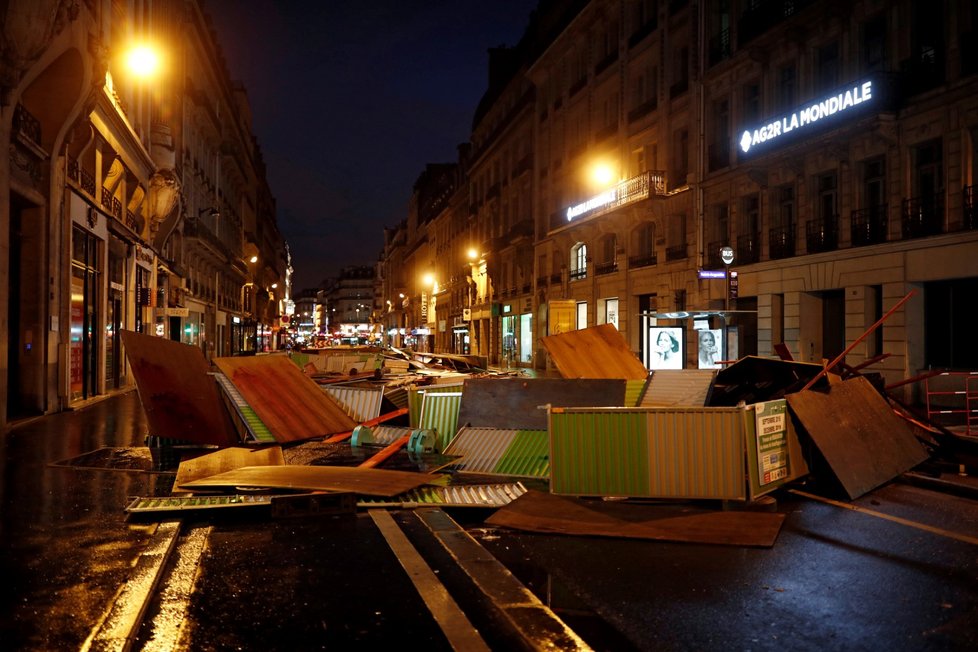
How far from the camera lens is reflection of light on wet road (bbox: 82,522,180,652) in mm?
3865

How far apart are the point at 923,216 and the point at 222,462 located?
1848cm

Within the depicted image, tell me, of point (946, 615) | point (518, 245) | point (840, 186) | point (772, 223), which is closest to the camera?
point (946, 615)

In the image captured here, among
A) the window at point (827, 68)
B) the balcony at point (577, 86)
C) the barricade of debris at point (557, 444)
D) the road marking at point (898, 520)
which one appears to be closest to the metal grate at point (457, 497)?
the barricade of debris at point (557, 444)

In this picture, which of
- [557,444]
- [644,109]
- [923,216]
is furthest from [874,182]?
[557,444]

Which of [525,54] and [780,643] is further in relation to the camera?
[525,54]

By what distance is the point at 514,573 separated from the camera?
17.4ft

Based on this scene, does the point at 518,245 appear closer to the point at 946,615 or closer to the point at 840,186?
the point at 840,186

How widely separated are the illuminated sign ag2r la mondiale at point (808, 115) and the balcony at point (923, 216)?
3116 mm

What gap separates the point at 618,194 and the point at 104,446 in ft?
80.0

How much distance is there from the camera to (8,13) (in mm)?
12883

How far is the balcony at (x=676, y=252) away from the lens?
29297 millimetres

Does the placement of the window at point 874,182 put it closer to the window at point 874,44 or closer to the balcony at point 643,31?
the window at point 874,44

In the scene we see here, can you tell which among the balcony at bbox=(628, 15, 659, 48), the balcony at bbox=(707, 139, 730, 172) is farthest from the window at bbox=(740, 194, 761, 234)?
the balcony at bbox=(628, 15, 659, 48)

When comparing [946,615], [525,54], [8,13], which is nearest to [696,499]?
[946,615]
